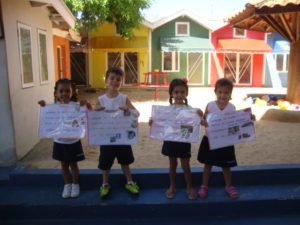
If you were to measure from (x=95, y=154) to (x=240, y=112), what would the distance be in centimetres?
287

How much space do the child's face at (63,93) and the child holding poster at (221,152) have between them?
1535 millimetres

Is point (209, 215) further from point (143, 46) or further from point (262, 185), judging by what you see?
point (143, 46)

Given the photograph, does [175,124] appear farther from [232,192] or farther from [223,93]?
[232,192]

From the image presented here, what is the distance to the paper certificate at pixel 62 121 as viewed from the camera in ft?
12.5

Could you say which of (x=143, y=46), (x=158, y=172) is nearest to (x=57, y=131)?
(x=158, y=172)

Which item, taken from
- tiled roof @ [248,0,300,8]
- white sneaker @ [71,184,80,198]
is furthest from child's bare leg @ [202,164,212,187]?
tiled roof @ [248,0,300,8]

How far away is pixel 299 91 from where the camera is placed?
30.2 feet

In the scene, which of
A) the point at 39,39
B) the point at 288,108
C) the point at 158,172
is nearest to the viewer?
the point at 158,172

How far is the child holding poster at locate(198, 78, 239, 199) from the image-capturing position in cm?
369

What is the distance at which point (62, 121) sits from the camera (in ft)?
12.5

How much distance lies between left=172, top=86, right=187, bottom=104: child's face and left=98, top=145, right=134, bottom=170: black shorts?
2.57 ft

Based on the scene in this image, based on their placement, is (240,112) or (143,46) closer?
(240,112)

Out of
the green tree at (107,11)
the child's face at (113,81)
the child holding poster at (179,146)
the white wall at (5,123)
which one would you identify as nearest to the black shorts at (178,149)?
the child holding poster at (179,146)

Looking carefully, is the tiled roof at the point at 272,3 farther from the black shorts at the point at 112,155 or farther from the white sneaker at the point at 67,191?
the white sneaker at the point at 67,191
